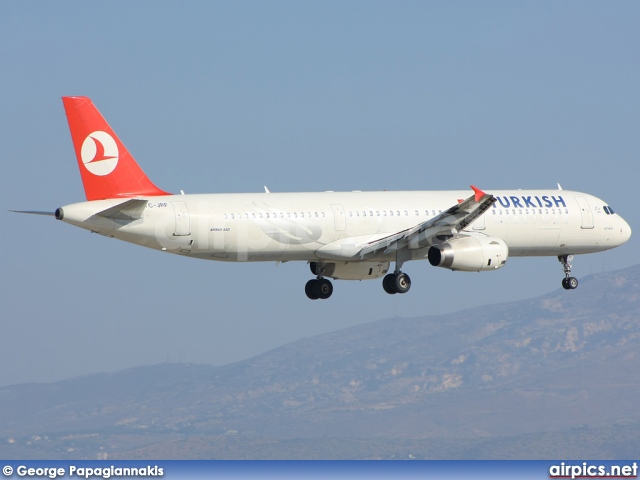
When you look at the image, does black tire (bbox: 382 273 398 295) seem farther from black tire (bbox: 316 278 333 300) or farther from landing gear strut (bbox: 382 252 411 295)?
black tire (bbox: 316 278 333 300)

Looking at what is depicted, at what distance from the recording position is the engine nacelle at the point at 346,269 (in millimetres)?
70062

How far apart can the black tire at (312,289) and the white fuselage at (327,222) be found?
455 centimetres

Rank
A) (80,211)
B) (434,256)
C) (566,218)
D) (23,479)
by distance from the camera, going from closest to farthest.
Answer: (23,479) < (80,211) < (434,256) < (566,218)

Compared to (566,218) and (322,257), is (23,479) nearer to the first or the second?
(322,257)

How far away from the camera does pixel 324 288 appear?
7081cm

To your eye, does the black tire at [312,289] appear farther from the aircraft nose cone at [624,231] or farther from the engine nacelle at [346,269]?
the aircraft nose cone at [624,231]

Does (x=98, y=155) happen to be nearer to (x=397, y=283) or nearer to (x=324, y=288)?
(x=324, y=288)

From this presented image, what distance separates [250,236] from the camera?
6325 cm

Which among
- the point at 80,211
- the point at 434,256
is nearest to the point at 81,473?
the point at 80,211

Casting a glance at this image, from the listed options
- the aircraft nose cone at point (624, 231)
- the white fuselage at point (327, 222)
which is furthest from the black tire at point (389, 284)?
the aircraft nose cone at point (624, 231)

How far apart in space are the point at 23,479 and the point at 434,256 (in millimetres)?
24216

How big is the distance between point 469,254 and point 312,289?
9.78 m

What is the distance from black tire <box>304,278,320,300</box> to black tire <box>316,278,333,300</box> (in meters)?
0.12

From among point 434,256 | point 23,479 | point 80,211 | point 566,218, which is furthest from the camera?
point 566,218
